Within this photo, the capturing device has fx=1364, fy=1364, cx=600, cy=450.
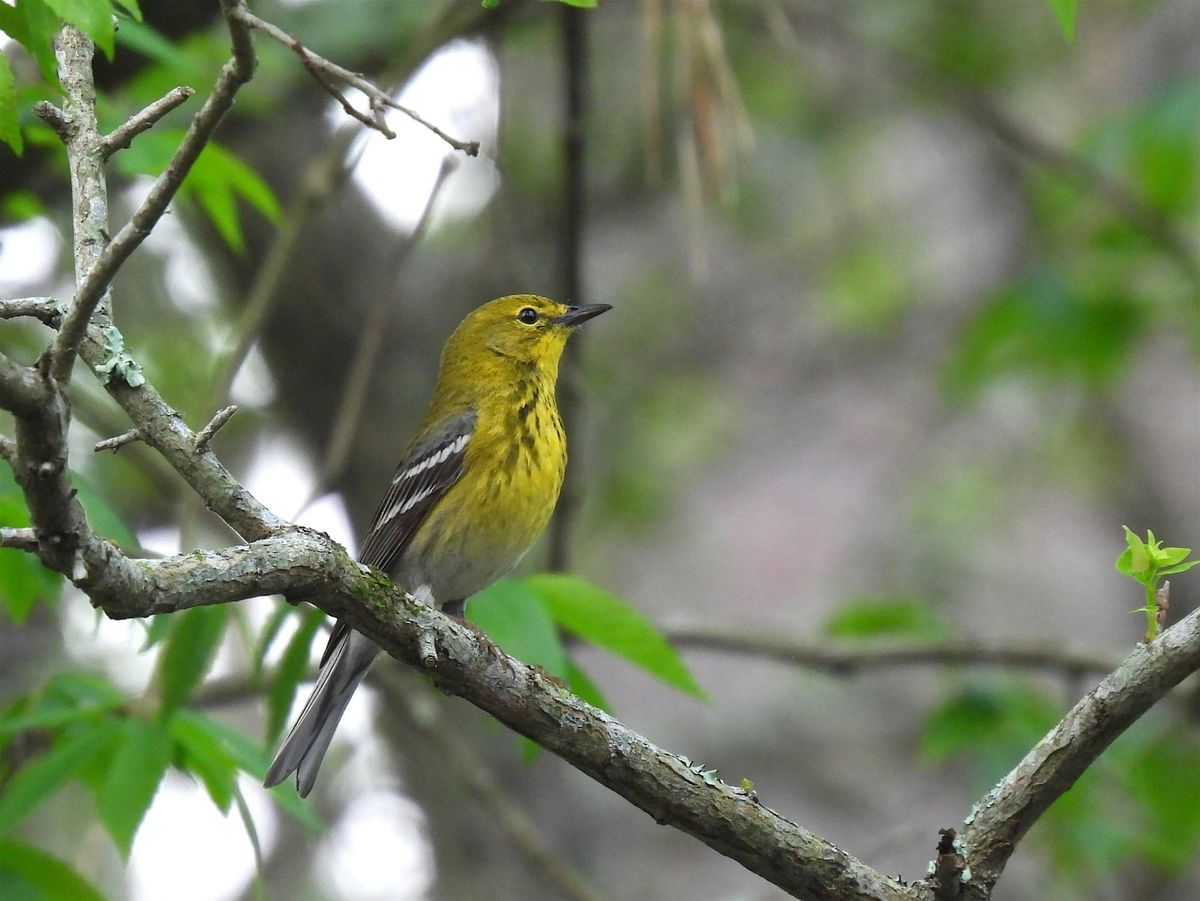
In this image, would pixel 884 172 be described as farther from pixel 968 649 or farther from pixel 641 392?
pixel 968 649

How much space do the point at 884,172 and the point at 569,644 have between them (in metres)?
5.62

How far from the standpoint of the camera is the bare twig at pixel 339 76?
7.82 feet

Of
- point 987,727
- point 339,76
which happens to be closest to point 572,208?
point 987,727

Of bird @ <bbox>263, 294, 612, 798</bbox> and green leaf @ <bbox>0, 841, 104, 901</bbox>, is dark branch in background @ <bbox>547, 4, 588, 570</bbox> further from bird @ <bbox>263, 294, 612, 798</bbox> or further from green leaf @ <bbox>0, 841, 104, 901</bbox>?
green leaf @ <bbox>0, 841, 104, 901</bbox>

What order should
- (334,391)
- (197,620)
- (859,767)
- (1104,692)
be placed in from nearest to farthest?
(1104,692)
(197,620)
(334,391)
(859,767)

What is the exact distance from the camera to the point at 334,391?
7.86 meters

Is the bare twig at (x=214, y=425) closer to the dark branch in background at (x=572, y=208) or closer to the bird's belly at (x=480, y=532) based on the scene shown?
the bird's belly at (x=480, y=532)

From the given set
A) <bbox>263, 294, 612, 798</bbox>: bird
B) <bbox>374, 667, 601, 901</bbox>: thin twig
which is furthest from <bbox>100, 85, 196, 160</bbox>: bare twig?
<bbox>374, 667, 601, 901</bbox>: thin twig

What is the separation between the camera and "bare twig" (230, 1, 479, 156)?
2383 millimetres

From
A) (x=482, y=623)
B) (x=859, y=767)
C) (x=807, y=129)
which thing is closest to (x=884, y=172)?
(x=807, y=129)

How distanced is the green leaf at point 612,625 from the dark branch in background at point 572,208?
187 cm

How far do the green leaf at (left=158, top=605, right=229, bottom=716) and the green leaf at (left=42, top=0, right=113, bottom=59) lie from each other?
180 centimetres

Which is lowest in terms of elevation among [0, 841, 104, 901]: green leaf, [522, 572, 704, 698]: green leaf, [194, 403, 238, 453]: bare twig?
[0, 841, 104, 901]: green leaf

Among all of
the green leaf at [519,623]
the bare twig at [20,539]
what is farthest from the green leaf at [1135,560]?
the bare twig at [20,539]
